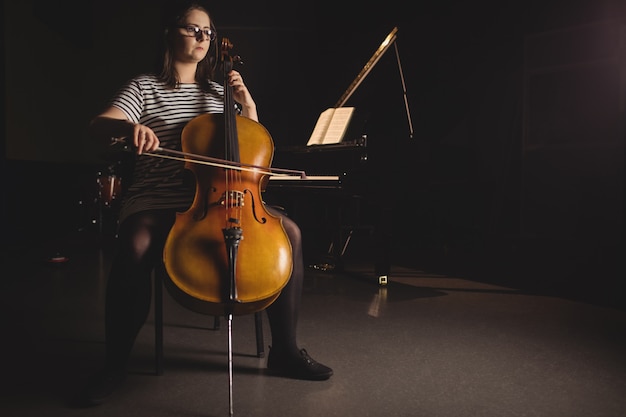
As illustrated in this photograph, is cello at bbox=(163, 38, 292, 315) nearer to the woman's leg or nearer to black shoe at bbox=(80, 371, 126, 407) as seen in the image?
the woman's leg

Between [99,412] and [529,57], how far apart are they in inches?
193

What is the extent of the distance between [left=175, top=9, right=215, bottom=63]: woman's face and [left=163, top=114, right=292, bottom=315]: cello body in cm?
30

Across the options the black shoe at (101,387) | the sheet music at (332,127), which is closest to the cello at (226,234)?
the black shoe at (101,387)

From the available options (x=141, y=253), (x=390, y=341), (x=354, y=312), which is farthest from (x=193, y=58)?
(x=354, y=312)

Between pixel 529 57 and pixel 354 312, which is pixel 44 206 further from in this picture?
pixel 529 57

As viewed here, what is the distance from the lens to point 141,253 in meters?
→ 1.53

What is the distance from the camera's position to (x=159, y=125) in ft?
5.58

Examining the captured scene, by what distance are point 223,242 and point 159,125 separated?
51 cm

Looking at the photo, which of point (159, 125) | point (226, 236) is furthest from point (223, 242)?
point (159, 125)

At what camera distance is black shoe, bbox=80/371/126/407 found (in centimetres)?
148

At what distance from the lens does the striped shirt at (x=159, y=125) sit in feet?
5.33

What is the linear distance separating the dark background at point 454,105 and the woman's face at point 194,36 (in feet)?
7.15

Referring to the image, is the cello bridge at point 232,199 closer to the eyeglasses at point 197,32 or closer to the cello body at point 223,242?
the cello body at point 223,242

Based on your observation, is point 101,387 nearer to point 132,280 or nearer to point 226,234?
point 132,280
